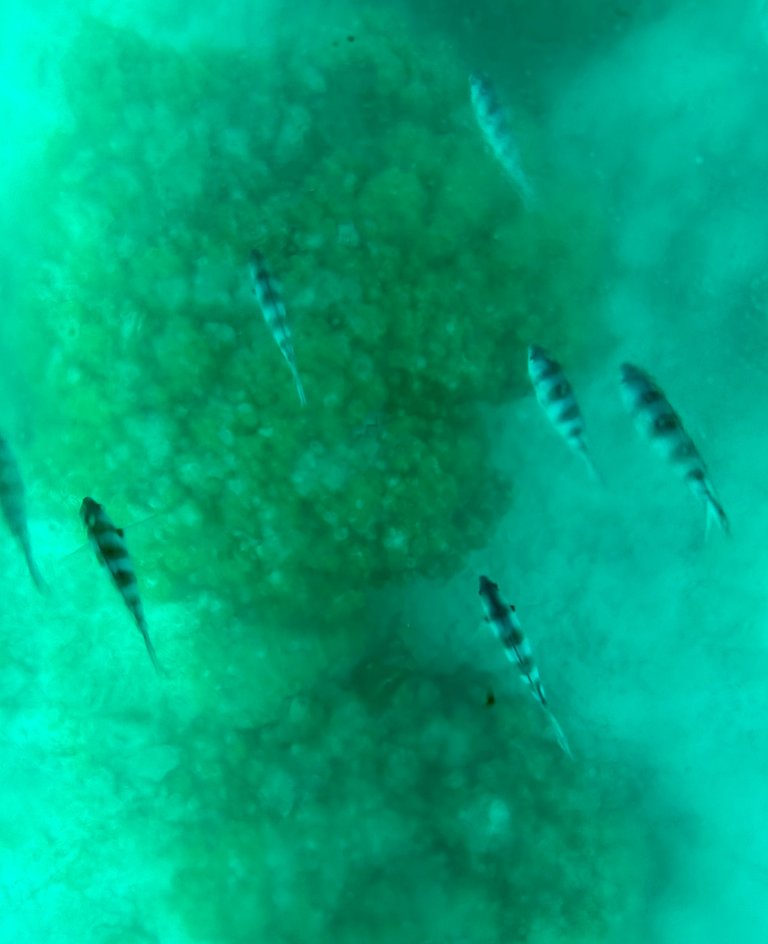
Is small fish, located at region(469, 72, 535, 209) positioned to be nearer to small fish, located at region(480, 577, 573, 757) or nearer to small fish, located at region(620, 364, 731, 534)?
small fish, located at region(620, 364, 731, 534)

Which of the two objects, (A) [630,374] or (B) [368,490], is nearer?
(A) [630,374]

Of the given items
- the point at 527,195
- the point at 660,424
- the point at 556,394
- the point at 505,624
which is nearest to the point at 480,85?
the point at 527,195

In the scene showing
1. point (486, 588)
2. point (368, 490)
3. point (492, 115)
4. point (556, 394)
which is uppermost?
point (492, 115)

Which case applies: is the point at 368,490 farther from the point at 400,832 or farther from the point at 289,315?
the point at 400,832

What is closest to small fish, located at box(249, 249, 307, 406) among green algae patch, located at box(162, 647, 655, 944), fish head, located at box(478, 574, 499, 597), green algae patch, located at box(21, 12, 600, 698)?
green algae patch, located at box(21, 12, 600, 698)

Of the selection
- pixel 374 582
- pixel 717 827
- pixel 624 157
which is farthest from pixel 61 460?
pixel 717 827

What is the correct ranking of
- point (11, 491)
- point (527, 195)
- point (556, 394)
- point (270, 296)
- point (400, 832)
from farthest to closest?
1. point (527, 195)
2. point (400, 832)
3. point (270, 296)
4. point (556, 394)
5. point (11, 491)

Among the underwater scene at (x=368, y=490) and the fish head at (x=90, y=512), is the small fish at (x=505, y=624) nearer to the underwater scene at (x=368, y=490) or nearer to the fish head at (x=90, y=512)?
the underwater scene at (x=368, y=490)
